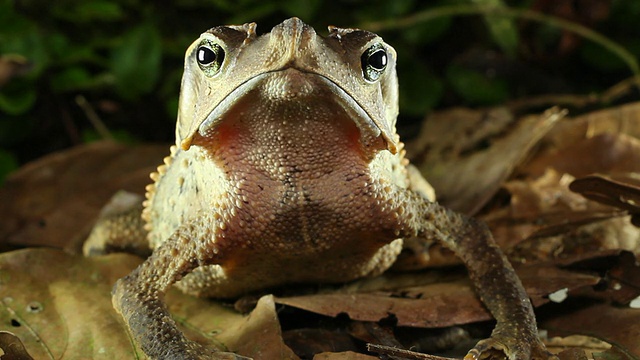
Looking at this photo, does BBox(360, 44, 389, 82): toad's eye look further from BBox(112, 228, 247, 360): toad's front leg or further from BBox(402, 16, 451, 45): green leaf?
BBox(402, 16, 451, 45): green leaf

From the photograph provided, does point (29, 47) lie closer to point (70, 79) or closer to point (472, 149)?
point (70, 79)

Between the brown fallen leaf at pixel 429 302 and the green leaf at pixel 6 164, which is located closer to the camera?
the brown fallen leaf at pixel 429 302

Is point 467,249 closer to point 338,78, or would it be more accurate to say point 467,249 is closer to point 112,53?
point 338,78

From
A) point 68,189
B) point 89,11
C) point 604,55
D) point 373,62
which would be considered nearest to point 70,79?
point 89,11

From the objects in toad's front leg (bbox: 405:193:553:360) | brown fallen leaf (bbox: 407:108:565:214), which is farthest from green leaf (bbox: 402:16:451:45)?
toad's front leg (bbox: 405:193:553:360)

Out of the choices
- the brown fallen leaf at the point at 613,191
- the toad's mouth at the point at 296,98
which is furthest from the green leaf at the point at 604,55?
the toad's mouth at the point at 296,98

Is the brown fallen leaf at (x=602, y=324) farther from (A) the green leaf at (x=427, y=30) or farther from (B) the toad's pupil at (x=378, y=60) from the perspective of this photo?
(A) the green leaf at (x=427, y=30)
